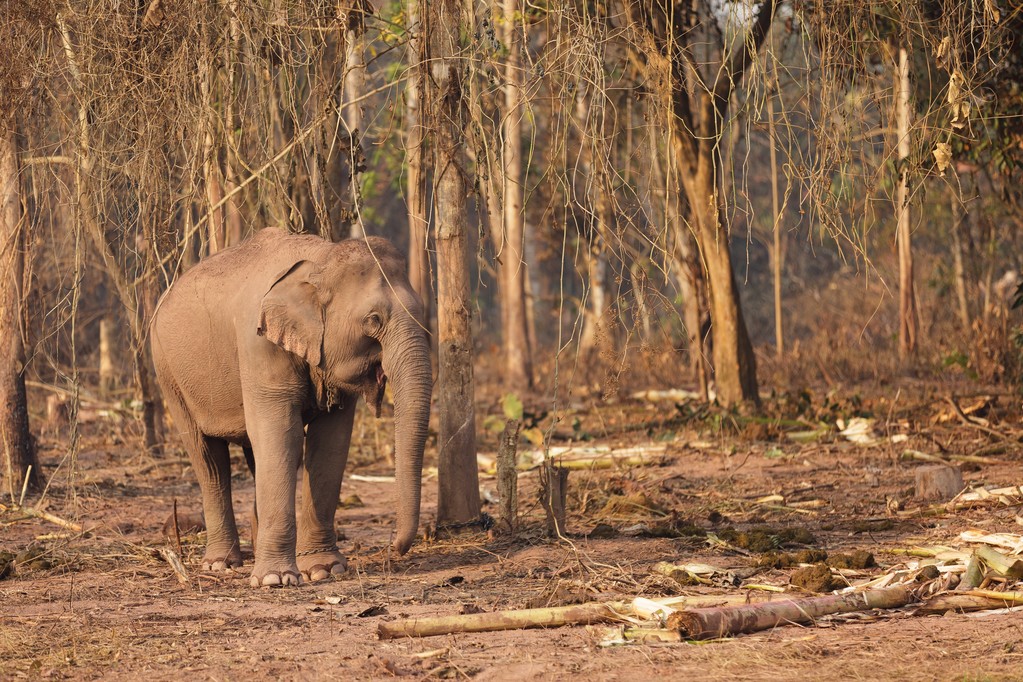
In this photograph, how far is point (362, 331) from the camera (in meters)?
7.30

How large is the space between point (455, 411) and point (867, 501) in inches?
121

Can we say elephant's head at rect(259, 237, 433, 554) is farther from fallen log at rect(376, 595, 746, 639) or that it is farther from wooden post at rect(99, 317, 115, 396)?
wooden post at rect(99, 317, 115, 396)

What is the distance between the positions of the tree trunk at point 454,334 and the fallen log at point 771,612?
3.16 meters

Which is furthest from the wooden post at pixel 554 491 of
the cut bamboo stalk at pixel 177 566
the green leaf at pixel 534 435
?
the green leaf at pixel 534 435

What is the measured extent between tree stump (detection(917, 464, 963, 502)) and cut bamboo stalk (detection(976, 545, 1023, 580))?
2505 mm

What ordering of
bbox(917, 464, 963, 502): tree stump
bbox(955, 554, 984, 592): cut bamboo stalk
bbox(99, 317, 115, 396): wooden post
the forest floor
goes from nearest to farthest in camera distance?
the forest floor < bbox(955, 554, 984, 592): cut bamboo stalk < bbox(917, 464, 963, 502): tree stump < bbox(99, 317, 115, 396): wooden post

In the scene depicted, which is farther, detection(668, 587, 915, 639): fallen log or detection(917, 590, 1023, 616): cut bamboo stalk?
detection(917, 590, 1023, 616): cut bamboo stalk

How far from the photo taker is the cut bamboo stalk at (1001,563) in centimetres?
618

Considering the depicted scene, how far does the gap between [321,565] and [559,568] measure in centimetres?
145

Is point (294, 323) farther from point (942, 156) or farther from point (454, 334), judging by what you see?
point (942, 156)

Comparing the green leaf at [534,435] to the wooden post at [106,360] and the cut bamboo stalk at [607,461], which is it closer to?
the cut bamboo stalk at [607,461]

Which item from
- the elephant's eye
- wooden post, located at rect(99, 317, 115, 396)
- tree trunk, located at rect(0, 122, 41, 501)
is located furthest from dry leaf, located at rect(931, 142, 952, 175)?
wooden post, located at rect(99, 317, 115, 396)

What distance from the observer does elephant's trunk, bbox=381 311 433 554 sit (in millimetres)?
7074

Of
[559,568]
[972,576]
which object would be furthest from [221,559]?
[972,576]
